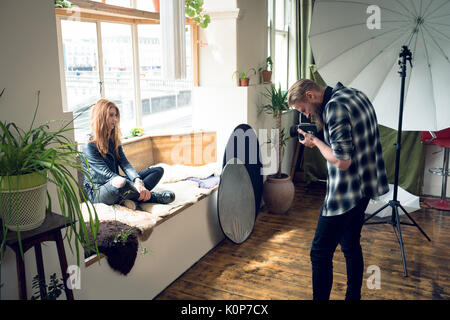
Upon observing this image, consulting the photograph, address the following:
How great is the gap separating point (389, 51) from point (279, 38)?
1.97 metres

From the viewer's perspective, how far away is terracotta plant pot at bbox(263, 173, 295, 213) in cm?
375

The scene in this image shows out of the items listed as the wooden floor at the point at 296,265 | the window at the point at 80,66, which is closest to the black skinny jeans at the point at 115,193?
the window at the point at 80,66

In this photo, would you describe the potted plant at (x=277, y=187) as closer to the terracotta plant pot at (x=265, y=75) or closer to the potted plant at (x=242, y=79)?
the terracotta plant pot at (x=265, y=75)

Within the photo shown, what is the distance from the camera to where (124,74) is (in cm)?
307

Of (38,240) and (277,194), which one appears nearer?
(38,240)

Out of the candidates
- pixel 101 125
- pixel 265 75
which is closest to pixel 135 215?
pixel 101 125

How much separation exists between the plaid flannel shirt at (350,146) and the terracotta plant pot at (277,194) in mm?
1747

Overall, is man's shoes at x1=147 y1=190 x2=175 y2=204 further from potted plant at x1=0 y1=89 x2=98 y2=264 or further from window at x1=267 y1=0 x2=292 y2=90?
window at x1=267 y1=0 x2=292 y2=90

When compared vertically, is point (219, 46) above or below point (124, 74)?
above

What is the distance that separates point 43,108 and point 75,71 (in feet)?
3.26

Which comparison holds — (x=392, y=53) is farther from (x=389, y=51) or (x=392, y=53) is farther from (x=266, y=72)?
(x=266, y=72)

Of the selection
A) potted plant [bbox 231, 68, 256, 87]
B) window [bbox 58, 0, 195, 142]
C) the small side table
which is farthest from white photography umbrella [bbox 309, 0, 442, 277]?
the small side table
